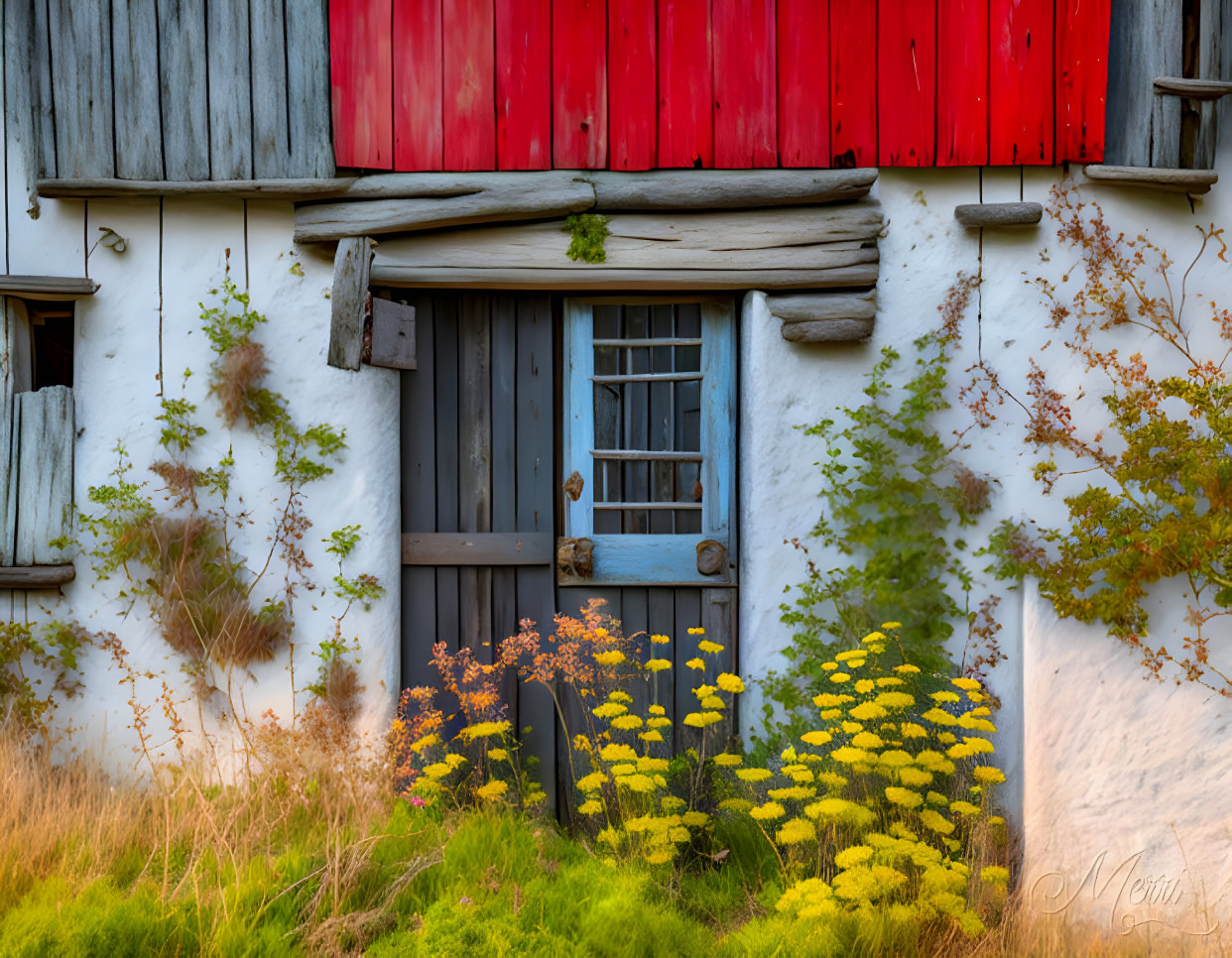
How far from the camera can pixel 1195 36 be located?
3.79 m

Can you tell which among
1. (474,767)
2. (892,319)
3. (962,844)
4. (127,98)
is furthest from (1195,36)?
(127,98)

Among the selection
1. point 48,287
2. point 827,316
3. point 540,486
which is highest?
point 48,287

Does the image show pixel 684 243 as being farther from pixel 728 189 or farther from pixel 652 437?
pixel 652 437

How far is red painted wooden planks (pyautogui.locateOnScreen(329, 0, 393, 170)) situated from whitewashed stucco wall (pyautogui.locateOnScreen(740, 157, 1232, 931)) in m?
2.01

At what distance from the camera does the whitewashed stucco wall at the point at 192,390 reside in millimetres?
3957

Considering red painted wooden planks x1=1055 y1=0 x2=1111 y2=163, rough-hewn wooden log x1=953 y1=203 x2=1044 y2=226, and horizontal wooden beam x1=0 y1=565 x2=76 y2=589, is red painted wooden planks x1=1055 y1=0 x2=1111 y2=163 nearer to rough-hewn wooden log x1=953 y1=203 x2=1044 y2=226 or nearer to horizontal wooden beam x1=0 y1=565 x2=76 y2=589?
rough-hewn wooden log x1=953 y1=203 x2=1044 y2=226

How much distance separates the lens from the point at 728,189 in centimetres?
385

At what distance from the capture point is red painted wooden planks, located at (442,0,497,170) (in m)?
3.92

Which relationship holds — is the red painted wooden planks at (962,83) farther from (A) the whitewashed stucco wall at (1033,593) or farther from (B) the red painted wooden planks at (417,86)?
(B) the red painted wooden planks at (417,86)

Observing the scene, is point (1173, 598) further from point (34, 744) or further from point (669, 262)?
point (34, 744)

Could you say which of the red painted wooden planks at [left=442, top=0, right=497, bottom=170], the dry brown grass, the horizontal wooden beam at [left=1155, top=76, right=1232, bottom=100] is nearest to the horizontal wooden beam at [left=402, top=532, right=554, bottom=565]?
the dry brown grass

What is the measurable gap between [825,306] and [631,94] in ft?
4.62

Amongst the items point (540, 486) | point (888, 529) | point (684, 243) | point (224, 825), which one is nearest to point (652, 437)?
point (540, 486)

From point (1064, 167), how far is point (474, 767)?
4059 mm
